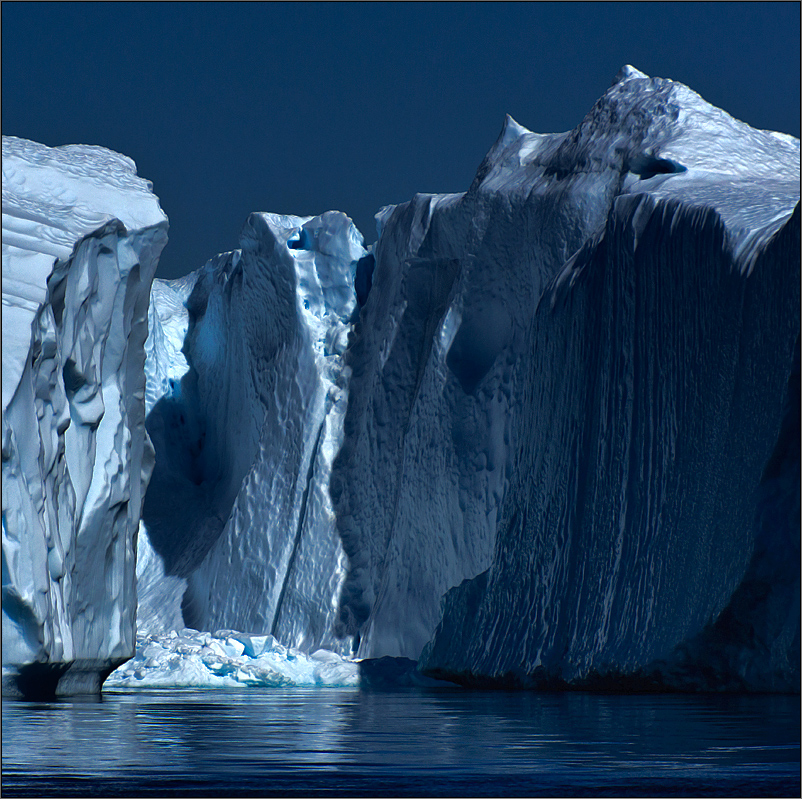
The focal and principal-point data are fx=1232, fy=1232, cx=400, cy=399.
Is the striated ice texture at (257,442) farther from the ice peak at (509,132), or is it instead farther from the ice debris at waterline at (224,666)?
the ice peak at (509,132)

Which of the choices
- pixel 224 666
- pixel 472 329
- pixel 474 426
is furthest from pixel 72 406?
pixel 472 329

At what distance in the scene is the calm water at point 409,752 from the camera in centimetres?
263

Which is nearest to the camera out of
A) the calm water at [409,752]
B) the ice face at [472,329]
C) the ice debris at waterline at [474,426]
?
the calm water at [409,752]

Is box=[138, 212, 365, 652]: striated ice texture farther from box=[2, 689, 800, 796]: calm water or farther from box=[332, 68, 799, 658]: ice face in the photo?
box=[2, 689, 800, 796]: calm water

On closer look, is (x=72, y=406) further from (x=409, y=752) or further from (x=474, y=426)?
(x=474, y=426)

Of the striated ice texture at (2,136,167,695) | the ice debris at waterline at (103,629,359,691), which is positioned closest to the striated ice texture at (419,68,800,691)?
the ice debris at waterline at (103,629,359,691)

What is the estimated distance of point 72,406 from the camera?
8227 millimetres

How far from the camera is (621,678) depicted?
883cm

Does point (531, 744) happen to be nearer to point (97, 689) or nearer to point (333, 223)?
point (97, 689)

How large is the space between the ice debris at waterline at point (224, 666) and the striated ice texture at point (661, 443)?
1.39 metres

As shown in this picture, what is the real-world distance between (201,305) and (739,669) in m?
13.0

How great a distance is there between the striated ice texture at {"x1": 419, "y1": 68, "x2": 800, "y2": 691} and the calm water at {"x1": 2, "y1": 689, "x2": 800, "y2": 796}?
1.86m

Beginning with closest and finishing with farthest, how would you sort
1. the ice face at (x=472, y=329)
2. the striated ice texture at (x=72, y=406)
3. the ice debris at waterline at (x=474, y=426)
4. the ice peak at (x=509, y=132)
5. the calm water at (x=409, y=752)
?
the calm water at (x=409, y=752)
the striated ice texture at (x=72, y=406)
the ice debris at waterline at (x=474, y=426)
the ice face at (x=472, y=329)
the ice peak at (x=509, y=132)

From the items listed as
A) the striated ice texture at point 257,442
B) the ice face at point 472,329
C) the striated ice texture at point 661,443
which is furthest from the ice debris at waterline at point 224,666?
the striated ice texture at point 257,442
